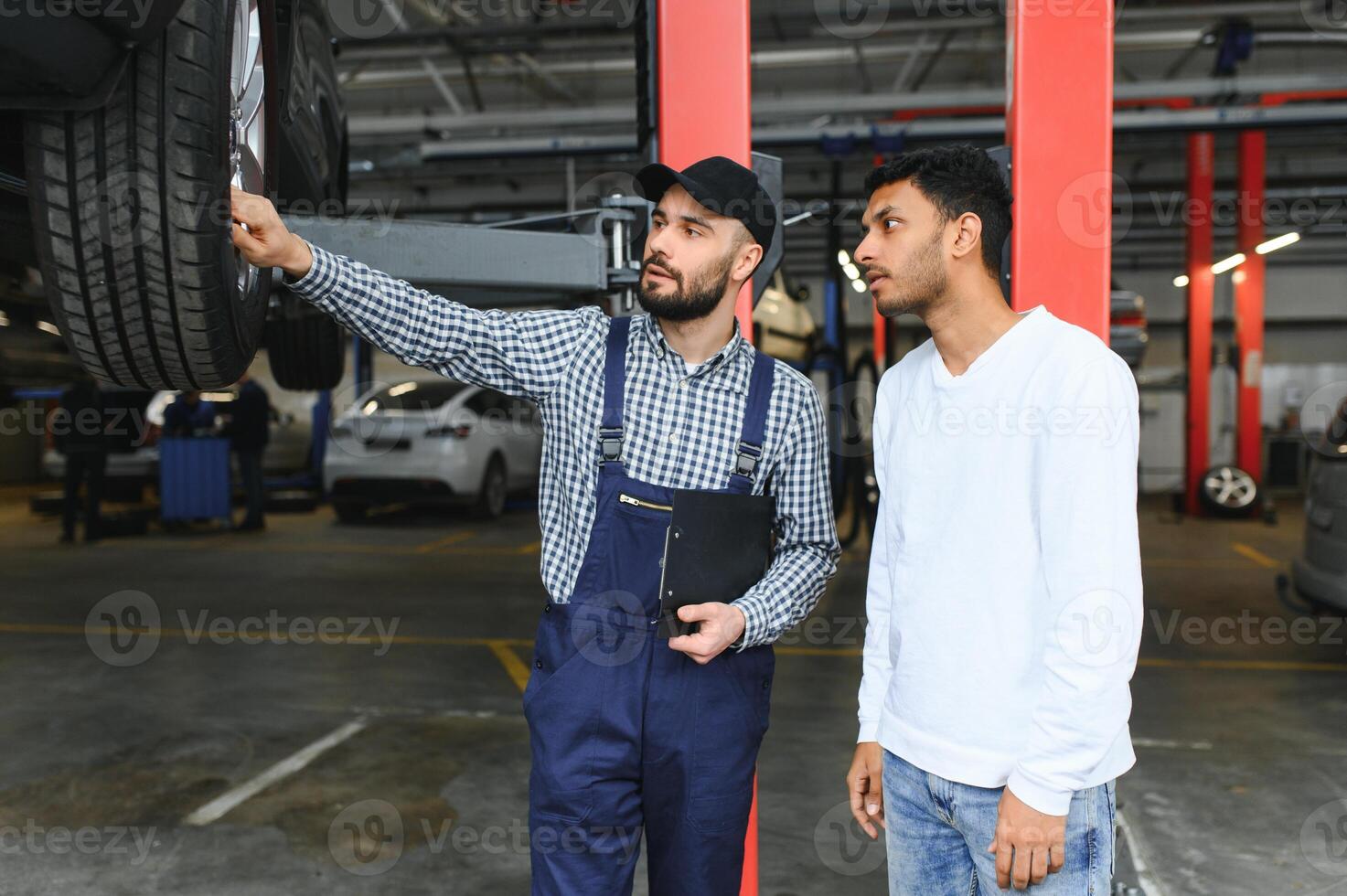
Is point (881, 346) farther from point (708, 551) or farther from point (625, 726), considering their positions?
point (625, 726)

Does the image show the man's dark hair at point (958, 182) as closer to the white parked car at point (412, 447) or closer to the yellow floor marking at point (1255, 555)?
the yellow floor marking at point (1255, 555)

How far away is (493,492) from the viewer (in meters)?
9.82

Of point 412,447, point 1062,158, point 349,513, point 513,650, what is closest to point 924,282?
point 1062,158

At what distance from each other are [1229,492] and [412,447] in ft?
26.7

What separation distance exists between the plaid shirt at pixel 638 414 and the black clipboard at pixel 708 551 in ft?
0.12

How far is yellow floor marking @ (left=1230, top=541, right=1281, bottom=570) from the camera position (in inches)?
289

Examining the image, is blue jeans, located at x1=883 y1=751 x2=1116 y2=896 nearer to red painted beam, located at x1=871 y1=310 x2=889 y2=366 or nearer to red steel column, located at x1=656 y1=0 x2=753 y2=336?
red steel column, located at x1=656 y1=0 x2=753 y2=336

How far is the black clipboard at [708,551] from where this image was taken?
1527 mm

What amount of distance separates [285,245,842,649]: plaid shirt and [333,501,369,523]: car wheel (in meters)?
8.58

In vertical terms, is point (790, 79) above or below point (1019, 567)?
above

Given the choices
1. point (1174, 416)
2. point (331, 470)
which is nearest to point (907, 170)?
point (331, 470)

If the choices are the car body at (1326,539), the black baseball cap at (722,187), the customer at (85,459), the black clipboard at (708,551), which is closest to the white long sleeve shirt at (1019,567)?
the black clipboard at (708,551)

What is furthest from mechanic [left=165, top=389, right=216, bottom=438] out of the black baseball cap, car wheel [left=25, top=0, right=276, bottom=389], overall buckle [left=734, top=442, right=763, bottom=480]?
overall buckle [left=734, top=442, right=763, bottom=480]

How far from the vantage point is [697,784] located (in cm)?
155
